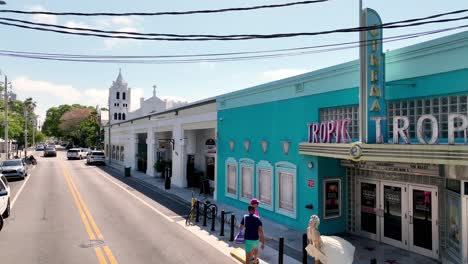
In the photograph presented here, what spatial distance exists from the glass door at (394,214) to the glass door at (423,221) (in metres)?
0.24

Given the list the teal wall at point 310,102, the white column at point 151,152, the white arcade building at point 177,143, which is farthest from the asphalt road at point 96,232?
the white column at point 151,152

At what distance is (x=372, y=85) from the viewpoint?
33.3ft

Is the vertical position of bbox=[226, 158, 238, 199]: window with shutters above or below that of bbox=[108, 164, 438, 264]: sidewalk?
above

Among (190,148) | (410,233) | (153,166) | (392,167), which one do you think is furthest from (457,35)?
(153,166)

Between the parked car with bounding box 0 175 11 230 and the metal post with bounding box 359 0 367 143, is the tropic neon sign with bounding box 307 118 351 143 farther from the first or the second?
the parked car with bounding box 0 175 11 230

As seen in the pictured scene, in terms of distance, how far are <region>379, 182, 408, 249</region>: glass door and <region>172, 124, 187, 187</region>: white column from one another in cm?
1613

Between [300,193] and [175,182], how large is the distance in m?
15.1

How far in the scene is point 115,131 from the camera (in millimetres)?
53250

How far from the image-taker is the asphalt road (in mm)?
10555

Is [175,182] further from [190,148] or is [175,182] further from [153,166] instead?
[153,166]

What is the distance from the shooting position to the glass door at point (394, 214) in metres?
11.3

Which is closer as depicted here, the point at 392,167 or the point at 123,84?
the point at 392,167

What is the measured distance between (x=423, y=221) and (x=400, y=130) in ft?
11.9

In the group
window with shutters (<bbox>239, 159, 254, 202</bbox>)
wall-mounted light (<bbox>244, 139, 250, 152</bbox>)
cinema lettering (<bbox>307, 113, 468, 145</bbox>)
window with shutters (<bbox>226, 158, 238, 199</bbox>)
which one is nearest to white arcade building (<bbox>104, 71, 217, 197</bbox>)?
window with shutters (<bbox>226, 158, 238, 199</bbox>)
